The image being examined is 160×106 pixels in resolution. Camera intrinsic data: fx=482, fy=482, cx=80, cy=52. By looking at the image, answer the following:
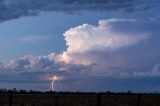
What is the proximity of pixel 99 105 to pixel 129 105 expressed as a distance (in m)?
37.7

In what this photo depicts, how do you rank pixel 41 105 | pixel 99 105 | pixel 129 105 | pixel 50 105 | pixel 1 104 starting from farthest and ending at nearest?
1. pixel 129 105
2. pixel 41 105
3. pixel 1 104
4. pixel 50 105
5. pixel 99 105

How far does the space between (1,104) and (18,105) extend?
179 cm

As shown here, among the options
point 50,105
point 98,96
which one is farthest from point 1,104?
point 98,96

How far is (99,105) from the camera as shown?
29844 millimetres

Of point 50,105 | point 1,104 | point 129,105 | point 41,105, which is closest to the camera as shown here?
point 50,105

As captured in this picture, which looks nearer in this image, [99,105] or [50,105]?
[99,105]

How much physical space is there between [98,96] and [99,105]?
2.02 feet

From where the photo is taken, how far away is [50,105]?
44.8 m

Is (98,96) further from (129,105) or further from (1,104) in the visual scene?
(129,105)

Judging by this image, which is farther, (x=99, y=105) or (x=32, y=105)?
(x=32, y=105)

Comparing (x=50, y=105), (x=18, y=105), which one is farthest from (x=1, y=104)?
(x=50, y=105)

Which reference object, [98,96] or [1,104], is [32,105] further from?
[98,96]

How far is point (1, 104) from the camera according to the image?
1923 inches

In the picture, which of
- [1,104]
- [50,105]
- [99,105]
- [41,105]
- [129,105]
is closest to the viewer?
[99,105]
